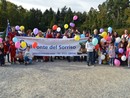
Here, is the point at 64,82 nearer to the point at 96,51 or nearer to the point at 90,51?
the point at 90,51

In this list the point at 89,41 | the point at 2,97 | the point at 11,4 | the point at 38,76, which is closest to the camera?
the point at 2,97

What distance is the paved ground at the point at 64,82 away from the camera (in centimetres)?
873

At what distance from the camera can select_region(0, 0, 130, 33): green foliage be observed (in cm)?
6475

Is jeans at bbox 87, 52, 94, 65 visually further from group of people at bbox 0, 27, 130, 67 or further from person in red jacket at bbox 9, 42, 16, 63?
person in red jacket at bbox 9, 42, 16, 63

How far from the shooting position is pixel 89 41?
46.7ft

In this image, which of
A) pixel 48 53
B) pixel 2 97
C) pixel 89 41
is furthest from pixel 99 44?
pixel 2 97

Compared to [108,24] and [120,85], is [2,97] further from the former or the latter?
[108,24]

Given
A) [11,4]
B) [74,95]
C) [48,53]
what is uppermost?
[11,4]

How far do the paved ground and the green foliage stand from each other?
141 feet

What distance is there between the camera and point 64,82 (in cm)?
1023

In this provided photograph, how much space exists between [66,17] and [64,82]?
231ft

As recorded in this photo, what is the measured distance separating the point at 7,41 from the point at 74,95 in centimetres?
727

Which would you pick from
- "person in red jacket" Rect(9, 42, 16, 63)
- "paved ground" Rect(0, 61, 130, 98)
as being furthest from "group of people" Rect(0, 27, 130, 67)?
"paved ground" Rect(0, 61, 130, 98)

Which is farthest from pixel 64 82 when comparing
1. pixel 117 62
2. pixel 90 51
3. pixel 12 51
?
pixel 12 51
